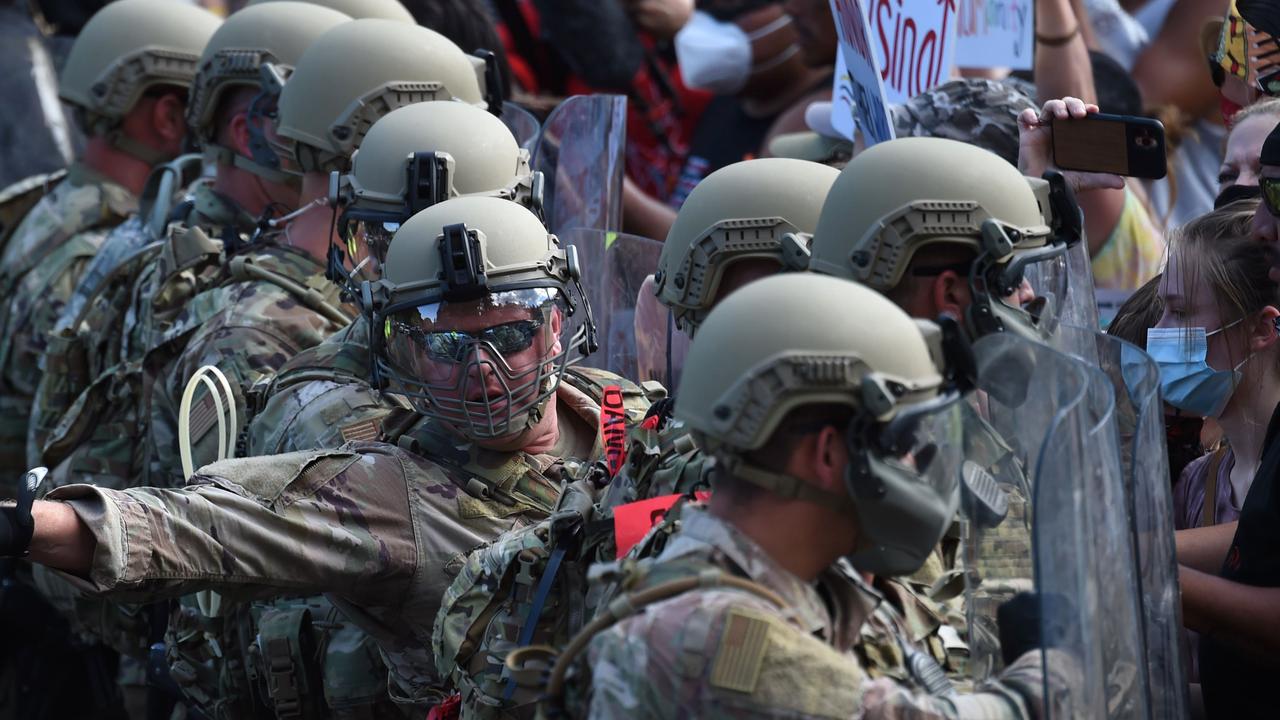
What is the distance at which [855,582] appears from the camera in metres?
2.95

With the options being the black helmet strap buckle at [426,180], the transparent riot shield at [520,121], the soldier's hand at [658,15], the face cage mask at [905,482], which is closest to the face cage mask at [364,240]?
the black helmet strap buckle at [426,180]

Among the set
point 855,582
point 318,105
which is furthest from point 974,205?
point 318,105

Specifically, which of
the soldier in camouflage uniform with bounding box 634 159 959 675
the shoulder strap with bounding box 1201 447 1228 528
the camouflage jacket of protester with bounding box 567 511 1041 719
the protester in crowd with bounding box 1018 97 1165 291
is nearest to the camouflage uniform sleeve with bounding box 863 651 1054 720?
the camouflage jacket of protester with bounding box 567 511 1041 719

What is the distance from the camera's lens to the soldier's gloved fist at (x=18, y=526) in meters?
3.48

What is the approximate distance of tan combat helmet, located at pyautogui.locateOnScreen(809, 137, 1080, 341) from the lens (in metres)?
3.54

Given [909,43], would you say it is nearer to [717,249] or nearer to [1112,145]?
[1112,145]

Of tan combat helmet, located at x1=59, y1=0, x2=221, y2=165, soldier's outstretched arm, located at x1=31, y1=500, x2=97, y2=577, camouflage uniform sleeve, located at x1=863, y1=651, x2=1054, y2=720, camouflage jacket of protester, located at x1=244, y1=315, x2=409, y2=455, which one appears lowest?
soldier's outstretched arm, located at x1=31, y1=500, x2=97, y2=577

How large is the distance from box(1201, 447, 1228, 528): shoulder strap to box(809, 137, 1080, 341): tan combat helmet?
2.98ft

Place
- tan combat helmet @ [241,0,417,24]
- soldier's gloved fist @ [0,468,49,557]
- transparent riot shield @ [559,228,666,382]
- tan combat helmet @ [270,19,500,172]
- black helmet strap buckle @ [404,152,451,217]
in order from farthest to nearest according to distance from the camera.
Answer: tan combat helmet @ [241,0,417,24] → tan combat helmet @ [270,19,500,172] → transparent riot shield @ [559,228,666,382] → black helmet strap buckle @ [404,152,451,217] → soldier's gloved fist @ [0,468,49,557]

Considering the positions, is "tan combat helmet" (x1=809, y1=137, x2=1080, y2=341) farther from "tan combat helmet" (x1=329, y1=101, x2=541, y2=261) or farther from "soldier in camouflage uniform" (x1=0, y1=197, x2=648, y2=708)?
"tan combat helmet" (x1=329, y1=101, x2=541, y2=261)

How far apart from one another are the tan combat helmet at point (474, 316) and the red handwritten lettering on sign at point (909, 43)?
5.51ft

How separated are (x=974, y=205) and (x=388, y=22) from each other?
110 inches

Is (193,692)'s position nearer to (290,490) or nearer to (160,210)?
(290,490)

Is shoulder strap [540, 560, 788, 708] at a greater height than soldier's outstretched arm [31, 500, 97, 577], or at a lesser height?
greater
